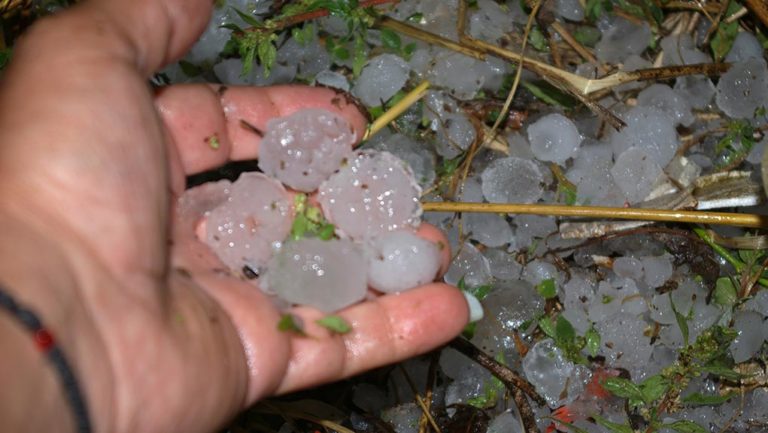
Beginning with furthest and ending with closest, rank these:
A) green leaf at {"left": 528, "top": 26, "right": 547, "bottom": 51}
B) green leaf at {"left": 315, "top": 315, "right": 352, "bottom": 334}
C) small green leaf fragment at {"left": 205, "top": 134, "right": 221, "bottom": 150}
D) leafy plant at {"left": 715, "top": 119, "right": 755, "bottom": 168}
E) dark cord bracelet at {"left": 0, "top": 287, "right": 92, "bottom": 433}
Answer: green leaf at {"left": 528, "top": 26, "right": 547, "bottom": 51} → leafy plant at {"left": 715, "top": 119, "right": 755, "bottom": 168} → small green leaf fragment at {"left": 205, "top": 134, "right": 221, "bottom": 150} → green leaf at {"left": 315, "top": 315, "right": 352, "bottom": 334} → dark cord bracelet at {"left": 0, "top": 287, "right": 92, "bottom": 433}

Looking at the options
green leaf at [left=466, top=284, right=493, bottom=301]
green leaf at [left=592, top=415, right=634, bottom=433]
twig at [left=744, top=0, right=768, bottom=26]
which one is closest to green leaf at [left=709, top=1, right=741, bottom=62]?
twig at [left=744, top=0, right=768, bottom=26]

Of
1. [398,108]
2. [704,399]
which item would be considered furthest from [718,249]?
[398,108]

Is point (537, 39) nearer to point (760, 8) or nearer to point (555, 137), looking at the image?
point (555, 137)

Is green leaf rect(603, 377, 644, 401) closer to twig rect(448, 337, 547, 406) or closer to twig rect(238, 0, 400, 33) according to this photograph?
twig rect(448, 337, 547, 406)

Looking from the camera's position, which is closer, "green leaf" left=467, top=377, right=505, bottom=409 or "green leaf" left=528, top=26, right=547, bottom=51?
"green leaf" left=467, top=377, right=505, bottom=409

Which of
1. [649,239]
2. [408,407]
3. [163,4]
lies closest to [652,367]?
[649,239]

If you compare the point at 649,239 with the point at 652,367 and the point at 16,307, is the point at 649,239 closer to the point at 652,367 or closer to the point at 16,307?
the point at 652,367

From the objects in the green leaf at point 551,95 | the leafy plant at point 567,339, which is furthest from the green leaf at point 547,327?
the green leaf at point 551,95
